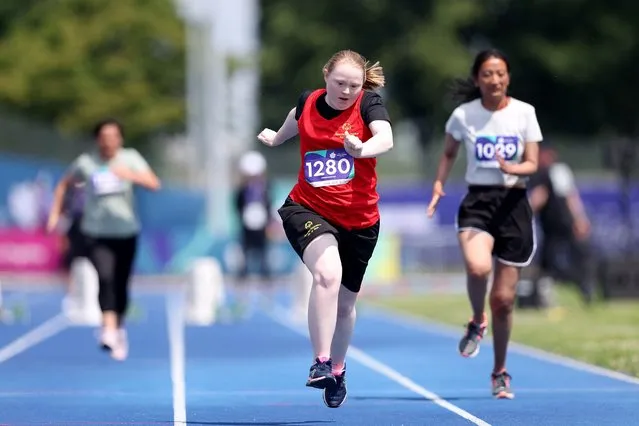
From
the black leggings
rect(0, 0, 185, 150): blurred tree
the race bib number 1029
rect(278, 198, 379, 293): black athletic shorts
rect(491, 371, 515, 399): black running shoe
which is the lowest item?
rect(491, 371, 515, 399): black running shoe

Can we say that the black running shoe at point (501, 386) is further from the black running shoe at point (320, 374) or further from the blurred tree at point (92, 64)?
the blurred tree at point (92, 64)

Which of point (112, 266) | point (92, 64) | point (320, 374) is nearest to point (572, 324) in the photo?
point (112, 266)

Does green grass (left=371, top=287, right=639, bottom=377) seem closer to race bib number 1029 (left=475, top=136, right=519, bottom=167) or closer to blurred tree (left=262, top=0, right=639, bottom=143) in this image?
race bib number 1029 (left=475, top=136, right=519, bottom=167)

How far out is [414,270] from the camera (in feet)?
134

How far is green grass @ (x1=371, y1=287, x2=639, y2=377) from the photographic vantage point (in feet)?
50.1

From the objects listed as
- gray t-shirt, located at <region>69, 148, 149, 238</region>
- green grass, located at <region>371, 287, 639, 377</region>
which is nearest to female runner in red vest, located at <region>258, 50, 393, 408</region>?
green grass, located at <region>371, 287, 639, 377</region>

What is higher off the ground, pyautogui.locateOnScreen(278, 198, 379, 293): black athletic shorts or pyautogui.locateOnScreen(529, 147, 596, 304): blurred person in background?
pyautogui.locateOnScreen(529, 147, 596, 304): blurred person in background

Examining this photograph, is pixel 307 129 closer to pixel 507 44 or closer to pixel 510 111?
pixel 510 111

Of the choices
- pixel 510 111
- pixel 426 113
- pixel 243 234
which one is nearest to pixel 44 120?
pixel 426 113

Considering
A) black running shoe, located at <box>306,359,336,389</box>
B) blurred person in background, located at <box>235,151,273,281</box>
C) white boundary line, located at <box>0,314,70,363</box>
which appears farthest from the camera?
blurred person in background, located at <box>235,151,273,281</box>

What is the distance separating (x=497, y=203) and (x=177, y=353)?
235 inches

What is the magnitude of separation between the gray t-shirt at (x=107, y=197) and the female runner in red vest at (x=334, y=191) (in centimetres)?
502

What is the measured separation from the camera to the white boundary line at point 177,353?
1090 centimetres

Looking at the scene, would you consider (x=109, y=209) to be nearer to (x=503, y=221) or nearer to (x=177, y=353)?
(x=177, y=353)
